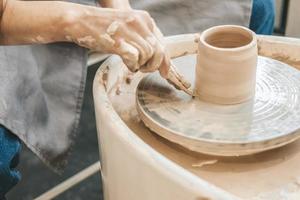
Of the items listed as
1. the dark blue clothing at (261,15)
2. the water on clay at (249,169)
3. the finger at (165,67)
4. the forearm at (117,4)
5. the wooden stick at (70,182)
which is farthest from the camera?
the wooden stick at (70,182)

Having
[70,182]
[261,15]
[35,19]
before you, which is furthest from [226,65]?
[70,182]

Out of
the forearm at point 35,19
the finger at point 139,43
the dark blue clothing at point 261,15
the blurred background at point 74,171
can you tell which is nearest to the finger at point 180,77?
the finger at point 139,43

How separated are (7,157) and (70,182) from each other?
26.7 inches

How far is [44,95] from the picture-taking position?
1.25 m

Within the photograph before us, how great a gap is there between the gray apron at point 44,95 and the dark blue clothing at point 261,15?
1.82ft

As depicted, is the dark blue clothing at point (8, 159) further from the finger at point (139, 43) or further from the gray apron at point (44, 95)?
the finger at point (139, 43)

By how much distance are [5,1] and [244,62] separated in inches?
19.6

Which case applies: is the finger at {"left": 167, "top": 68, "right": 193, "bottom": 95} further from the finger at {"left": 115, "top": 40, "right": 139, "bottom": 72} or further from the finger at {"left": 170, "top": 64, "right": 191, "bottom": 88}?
the finger at {"left": 115, "top": 40, "right": 139, "bottom": 72}

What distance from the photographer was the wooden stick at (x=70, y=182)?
1715mm

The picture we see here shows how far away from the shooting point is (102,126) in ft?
3.46

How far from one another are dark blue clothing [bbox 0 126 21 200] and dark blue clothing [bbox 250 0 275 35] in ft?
2.76

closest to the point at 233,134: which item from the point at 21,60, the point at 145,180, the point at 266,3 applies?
the point at 145,180

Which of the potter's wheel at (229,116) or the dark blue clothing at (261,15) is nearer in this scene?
the potter's wheel at (229,116)

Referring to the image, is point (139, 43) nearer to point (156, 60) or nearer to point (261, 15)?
point (156, 60)
